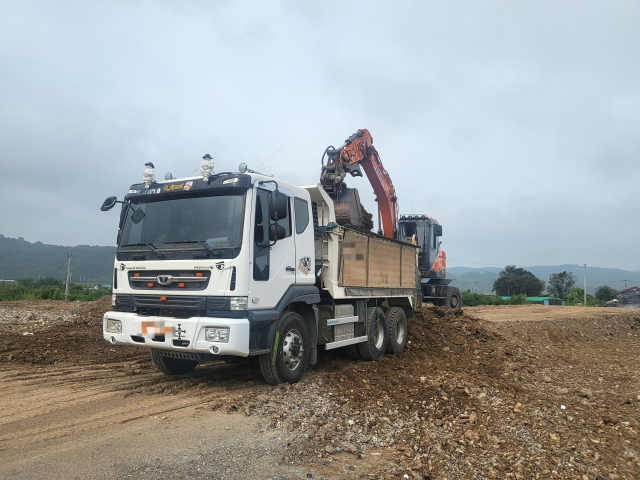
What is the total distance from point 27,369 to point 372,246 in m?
6.25

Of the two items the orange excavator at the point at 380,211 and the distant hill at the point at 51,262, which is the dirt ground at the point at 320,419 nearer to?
the orange excavator at the point at 380,211

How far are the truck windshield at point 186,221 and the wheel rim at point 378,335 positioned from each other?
441 centimetres

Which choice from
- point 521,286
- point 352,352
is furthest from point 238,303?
point 521,286

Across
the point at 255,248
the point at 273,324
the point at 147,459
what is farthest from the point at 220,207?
the point at 147,459

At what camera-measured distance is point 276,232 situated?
6.34 metres

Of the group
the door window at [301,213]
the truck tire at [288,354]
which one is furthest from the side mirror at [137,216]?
the truck tire at [288,354]

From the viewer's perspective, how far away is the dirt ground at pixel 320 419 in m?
4.22

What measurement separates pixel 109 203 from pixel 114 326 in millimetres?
1786

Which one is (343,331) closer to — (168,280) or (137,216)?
(168,280)

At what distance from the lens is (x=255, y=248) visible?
6.09 metres

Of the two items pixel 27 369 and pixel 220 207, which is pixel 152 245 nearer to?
pixel 220 207

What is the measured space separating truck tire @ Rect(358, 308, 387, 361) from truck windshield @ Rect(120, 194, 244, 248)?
395cm

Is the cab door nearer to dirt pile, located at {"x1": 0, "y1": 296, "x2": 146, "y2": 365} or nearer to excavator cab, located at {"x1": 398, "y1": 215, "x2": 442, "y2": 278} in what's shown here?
dirt pile, located at {"x1": 0, "y1": 296, "x2": 146, "y2": 365}

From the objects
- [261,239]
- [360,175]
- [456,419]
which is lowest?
[456,419]
